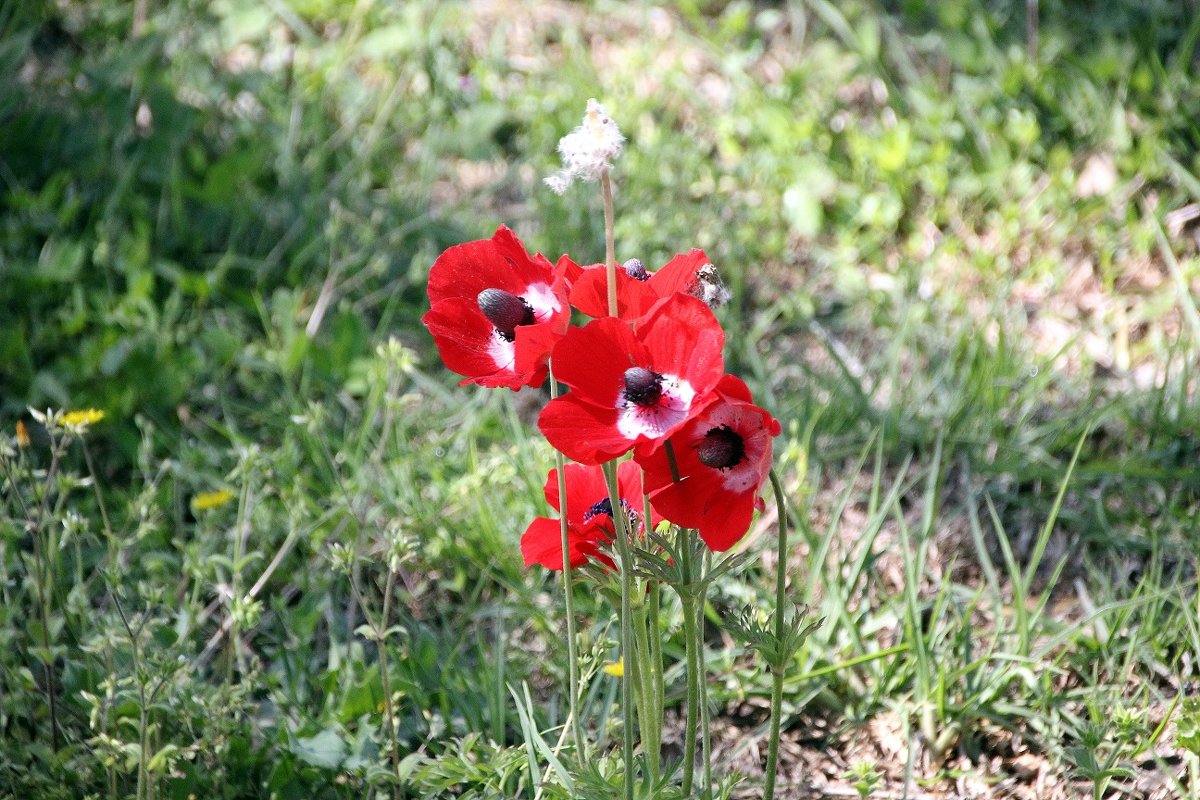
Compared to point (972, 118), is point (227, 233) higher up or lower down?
lower down

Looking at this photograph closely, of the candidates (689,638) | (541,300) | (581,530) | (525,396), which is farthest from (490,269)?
(525,396)

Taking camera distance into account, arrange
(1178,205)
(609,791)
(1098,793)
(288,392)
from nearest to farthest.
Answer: (609,791) → (1098,793) → (288,392) → (1178,205)

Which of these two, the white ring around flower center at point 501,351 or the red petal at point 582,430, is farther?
the white ring around flower center at point 501,351

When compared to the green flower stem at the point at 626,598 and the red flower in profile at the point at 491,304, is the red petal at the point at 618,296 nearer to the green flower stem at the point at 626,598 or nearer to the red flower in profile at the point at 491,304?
the red flower in profile at the point at 491,304

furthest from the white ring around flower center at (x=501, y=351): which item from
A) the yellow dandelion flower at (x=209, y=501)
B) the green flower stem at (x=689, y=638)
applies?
the yellow dandelion flower at (x=209, y=501)

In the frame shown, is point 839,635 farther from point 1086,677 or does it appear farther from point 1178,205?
point 1178,205

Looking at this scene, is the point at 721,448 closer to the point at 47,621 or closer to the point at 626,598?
the point at 626,598

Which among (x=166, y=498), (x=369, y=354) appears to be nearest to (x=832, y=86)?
(x=369, y=354)
